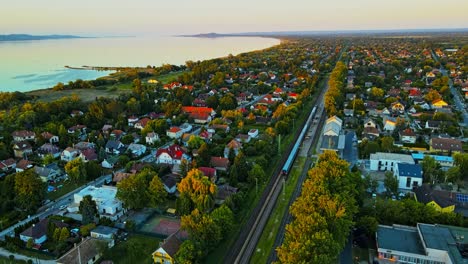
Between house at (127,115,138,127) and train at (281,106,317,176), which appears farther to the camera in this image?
house at (127,115,138,127)

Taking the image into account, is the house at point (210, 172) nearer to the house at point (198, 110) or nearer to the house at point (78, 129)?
the house at point (78, 129)

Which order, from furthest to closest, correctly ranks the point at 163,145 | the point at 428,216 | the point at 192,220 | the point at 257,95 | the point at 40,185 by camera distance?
1. the point at 257,95
2. the point at 163,145
3. the point at 40,185
4. the point at 428,216
5. the point at 192,220

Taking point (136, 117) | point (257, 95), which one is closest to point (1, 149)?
point (136, 117)

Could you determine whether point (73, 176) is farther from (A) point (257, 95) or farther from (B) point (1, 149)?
(A) point (257, 95)

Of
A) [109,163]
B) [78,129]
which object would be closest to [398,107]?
[109,163]

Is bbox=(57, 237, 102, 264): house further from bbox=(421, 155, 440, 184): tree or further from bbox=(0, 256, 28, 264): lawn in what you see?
bbox=(421, 155, 440, 184): tree

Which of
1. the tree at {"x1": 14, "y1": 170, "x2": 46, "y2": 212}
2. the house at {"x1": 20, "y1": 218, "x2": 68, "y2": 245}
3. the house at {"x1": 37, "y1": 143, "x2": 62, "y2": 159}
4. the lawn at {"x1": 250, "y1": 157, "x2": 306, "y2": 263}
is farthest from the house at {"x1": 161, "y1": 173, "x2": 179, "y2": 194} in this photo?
the house at {"x1": 37, "y1": 143, "x2": 62, "y2": 159}
